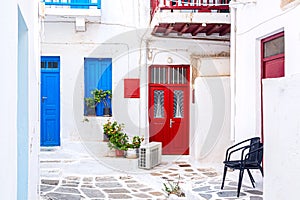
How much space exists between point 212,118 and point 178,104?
123cm

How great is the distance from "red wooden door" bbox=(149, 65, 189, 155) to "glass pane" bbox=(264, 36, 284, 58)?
4157mm

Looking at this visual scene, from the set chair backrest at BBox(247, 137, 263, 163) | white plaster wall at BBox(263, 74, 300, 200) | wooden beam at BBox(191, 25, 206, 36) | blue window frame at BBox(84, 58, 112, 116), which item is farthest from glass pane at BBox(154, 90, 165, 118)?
white plaster wall at BBox(263, 74, 300, 200)

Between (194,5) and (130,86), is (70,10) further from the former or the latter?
(194,5)

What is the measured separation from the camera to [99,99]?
10117 mm

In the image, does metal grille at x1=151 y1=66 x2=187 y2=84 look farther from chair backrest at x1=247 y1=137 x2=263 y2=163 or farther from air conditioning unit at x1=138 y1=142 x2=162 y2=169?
chair backrest at x1=247 y1=137 x2=263 y2=163

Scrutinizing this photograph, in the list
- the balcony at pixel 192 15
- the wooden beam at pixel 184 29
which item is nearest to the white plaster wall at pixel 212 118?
the wooden beam at pixel 184 29

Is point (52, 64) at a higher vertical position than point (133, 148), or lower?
higher

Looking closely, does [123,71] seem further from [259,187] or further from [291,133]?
[291,133]

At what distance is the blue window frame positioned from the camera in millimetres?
10273

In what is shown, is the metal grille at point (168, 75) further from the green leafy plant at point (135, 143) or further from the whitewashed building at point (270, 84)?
the whitewashed building at point (270, 84)

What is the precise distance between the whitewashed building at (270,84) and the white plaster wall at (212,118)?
2.12 m
